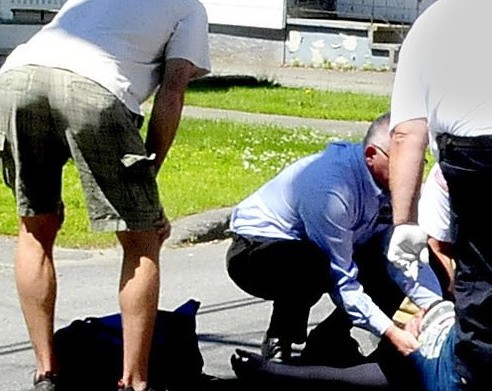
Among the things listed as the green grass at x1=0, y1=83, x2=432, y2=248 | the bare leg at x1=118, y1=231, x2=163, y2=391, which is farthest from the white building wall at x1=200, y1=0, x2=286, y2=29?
the bare leg at x1=118, y1=231, x2=163, y2=391

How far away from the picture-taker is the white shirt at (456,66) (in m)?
3.16

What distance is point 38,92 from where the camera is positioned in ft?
13.7

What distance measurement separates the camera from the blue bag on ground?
4.49m

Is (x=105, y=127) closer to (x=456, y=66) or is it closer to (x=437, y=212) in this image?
(x=437, y=212)

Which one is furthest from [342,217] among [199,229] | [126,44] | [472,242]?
[199,229]

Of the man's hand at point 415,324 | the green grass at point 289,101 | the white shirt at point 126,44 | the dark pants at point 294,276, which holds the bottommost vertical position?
the green grass at point 289,101

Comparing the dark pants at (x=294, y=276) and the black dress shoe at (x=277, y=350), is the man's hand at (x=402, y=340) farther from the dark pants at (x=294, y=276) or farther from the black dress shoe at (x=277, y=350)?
the black dress shoe at (x=277, y=350)

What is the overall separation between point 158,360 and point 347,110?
379 inches

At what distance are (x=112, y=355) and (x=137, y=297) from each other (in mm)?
310

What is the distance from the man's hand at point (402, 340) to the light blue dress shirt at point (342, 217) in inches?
1.3

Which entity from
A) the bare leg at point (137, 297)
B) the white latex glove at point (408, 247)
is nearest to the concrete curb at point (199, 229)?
the bare leg at point (137, 297)

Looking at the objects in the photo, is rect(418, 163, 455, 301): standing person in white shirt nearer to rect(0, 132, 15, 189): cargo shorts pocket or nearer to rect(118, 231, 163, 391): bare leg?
rect(118, 231, 163, 391): bare leg

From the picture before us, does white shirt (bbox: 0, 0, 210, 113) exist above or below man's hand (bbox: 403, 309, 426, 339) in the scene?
above

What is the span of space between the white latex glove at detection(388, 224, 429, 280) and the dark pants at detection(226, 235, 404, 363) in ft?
2.23
